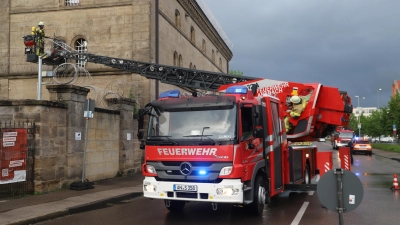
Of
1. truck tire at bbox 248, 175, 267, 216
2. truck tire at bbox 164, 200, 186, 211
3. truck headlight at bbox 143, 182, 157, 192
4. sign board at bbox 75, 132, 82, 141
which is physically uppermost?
sign board at bbox 75, 132, 82, 141

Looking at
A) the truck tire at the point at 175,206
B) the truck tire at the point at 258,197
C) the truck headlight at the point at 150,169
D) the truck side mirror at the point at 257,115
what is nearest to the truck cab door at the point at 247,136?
the truck side mirror at the point at 257,115

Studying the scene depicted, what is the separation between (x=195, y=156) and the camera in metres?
8.02

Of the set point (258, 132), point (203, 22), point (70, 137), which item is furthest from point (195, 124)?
point (203, 22)

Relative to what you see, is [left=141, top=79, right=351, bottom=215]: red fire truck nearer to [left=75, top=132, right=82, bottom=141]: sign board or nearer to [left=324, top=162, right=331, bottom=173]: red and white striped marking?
[left=324, top=162, right=331, bottom=173]: red and white striped marking

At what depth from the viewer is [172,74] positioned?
2386 cm

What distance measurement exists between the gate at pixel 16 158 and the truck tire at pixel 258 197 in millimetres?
6802

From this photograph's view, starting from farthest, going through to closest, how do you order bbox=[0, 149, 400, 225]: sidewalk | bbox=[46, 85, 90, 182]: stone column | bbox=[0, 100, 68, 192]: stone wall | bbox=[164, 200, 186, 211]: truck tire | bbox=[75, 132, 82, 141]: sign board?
bbox=[75, 132, 82, 141]: sign board → bbox=[46, 85, 90, 182]: stone column → bbox=[0, 100, 68, 192]: stone wall → bbox=[164, 200, 186, 211]: truck tire → bbox=[0, 149, 400, 225]: sidewalk

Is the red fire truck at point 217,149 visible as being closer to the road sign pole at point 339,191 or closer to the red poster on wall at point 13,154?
the road sign pole at point 339,191

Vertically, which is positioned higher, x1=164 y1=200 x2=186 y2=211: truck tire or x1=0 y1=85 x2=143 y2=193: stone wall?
x1=0 y1=85 x2=143 y2=193: stone wall

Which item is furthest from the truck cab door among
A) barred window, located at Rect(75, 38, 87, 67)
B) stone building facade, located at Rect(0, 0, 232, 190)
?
barred window, located at Rect(75, 38, 87, 67)

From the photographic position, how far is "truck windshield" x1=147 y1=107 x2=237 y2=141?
8156 millimetres

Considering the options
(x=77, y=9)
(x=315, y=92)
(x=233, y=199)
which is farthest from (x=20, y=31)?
(x=233, y=199)

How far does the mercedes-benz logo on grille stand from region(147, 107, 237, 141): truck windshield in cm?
54

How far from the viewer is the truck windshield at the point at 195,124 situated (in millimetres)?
8156
